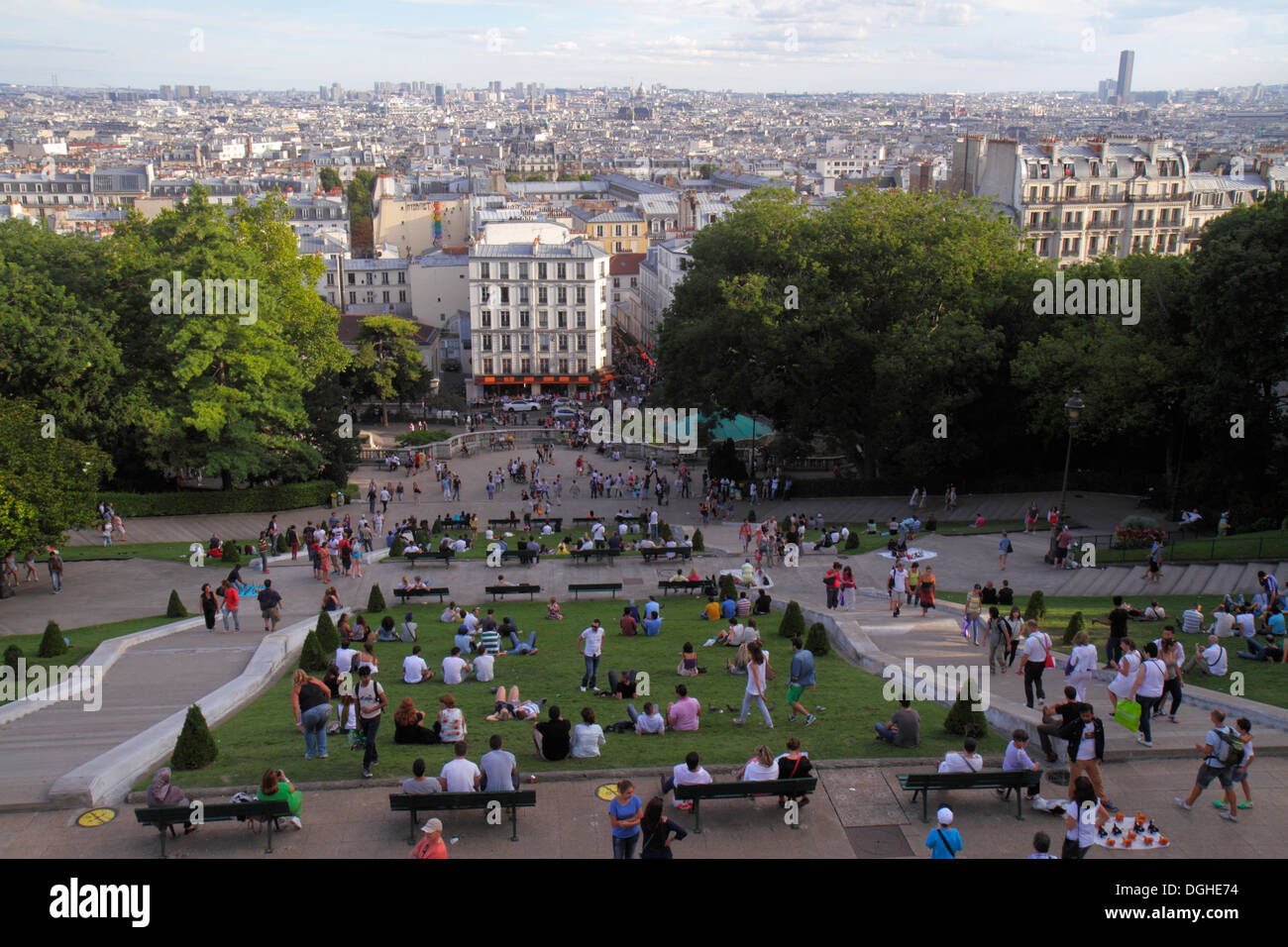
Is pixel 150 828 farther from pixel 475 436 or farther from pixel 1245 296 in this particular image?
pixel 475 436

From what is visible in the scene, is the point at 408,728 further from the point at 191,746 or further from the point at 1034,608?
the point at 1034,608

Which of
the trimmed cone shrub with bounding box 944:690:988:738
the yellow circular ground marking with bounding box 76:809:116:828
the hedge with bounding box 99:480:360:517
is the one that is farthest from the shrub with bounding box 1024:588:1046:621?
the hedge with bounding box 99:480:360:517

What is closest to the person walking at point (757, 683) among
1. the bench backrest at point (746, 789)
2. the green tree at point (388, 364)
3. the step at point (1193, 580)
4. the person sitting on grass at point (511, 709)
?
the bench backrest at point (746, 789)

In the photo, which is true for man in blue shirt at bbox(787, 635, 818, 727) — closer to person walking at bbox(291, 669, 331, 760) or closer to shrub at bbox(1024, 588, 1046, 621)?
person walking at bbox(291, 669, 331, 760)

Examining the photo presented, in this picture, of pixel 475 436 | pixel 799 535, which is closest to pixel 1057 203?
pixel 475 436

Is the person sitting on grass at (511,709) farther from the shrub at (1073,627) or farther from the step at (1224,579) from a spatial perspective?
the step at (1224,579)

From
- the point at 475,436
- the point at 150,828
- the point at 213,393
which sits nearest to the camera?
the point at 150,828
